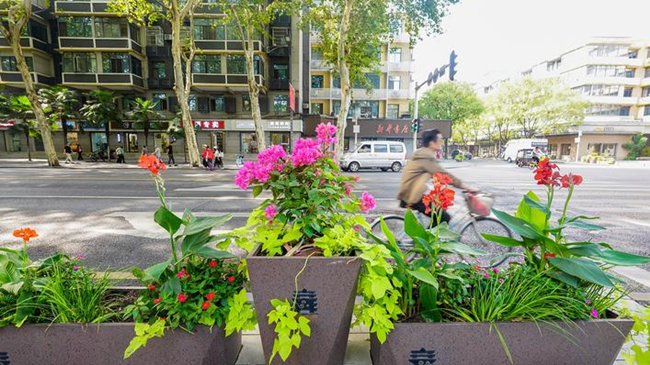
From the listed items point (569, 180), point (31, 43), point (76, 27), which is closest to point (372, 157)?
point (569, 180)

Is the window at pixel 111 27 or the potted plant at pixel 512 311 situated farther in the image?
the window at pixel 111 27

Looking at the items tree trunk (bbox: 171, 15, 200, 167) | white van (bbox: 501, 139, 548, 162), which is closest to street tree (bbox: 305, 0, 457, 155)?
tree trunk (bbox: 171, 15, 200, 167)

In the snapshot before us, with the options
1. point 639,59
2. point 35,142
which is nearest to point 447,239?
point 35,142

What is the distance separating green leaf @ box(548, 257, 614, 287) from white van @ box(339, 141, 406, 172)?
610 inches

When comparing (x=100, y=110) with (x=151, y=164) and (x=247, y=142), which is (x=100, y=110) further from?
(x=151, y=164)

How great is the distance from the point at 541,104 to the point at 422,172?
135ft

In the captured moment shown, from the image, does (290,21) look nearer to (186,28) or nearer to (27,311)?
(186,28)

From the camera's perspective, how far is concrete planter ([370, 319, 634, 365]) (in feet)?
5.41

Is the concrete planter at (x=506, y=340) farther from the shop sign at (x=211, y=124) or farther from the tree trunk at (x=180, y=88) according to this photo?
the shop sign at (x=211, y=124)

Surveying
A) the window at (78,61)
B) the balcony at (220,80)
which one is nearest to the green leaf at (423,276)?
the balcony at (220,80)

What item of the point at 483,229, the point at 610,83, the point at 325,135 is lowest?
the point at 483,229

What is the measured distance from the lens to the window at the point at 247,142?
2641 centimetres

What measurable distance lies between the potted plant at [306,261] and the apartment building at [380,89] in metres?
26.8

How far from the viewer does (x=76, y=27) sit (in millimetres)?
23891
